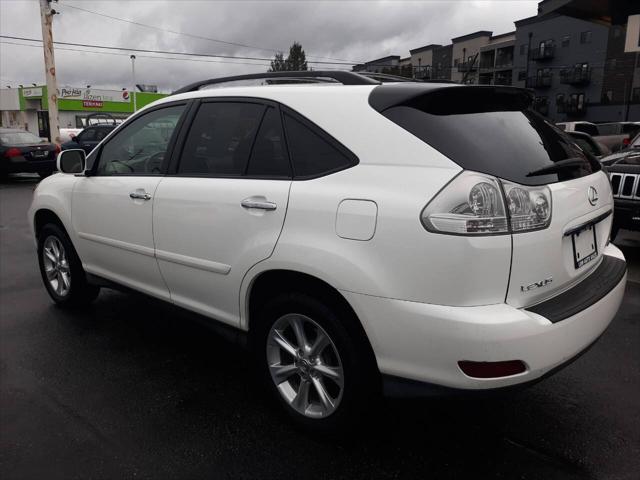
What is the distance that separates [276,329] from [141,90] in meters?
61.3

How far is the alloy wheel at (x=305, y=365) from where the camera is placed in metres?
2.59

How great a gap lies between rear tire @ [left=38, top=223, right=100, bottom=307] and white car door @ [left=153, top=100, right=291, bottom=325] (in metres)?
1.49

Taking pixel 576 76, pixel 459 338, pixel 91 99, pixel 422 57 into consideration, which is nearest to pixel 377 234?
pixel 459 338

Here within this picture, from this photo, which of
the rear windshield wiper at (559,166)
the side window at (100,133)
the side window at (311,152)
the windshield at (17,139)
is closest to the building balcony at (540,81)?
the side window at (100,133)

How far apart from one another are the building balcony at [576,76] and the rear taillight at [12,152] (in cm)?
5222

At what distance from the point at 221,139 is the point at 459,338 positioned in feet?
5.86

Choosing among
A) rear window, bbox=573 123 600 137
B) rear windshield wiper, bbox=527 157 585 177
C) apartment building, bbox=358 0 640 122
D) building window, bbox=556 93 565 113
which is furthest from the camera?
building window, bbox=556 93 565 113

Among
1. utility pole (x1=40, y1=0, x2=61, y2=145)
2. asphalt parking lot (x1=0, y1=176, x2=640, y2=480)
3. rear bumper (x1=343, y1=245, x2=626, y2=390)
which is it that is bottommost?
asphalt parking lot (x1=0, y1=176, x2=640, y2=480)

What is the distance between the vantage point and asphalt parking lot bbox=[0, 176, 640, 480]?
2.50 meters

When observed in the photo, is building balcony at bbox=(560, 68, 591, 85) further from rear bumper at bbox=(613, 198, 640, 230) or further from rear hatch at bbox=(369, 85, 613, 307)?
rear hatch at bbox=(369, 85, 613, 307)

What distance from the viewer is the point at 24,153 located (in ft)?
52.2

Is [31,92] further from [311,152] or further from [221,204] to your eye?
[311,152]

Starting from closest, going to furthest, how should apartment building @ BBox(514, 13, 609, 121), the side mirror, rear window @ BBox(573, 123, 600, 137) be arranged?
the side mirror, rear window @ BBox(573, 123, 600, 137), apartment building @ BBox(514, 13, 609, 121)

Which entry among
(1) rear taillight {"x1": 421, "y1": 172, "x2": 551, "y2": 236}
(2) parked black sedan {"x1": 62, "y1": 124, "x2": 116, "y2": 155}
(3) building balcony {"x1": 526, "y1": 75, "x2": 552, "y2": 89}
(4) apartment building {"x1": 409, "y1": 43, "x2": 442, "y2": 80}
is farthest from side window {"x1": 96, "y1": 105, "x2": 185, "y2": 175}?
(4) apartment building {"x1": 409, "y1": 43, "x2": 442, "y2": 80}
